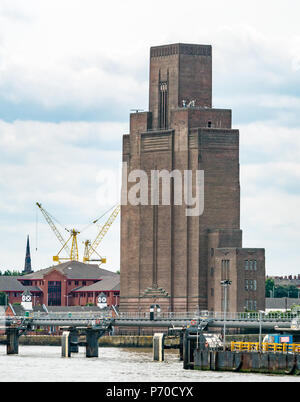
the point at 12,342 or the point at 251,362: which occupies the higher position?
the point at 12,342

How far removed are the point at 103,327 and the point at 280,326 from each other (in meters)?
25.8

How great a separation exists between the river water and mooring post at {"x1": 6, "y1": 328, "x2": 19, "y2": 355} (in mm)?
2841

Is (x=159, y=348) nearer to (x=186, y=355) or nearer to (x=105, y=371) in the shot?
(x=186, y=355)

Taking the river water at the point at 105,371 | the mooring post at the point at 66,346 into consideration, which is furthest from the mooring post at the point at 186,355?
the mooring post at the point at 66,346

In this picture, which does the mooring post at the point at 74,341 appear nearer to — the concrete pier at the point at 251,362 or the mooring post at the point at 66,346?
the mooring post at the point at 66,346

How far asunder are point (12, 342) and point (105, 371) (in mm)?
48504

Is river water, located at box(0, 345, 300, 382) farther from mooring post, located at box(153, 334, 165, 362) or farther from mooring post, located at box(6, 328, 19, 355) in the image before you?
mooring post, located at box(6, 328, 19, 355)

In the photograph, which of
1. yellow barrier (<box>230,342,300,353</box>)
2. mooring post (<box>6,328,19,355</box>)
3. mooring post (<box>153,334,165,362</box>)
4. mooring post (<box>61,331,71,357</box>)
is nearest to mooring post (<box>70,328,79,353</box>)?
mooring post (<box>61,331,71,357</box>)

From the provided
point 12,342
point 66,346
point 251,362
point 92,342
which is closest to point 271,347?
point 251,362

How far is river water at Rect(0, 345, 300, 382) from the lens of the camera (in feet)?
405

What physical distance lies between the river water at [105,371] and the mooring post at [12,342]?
2.84 metres

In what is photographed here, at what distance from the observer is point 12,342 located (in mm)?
185375
